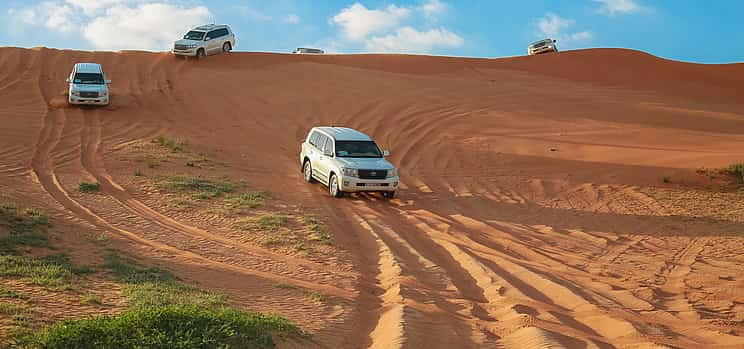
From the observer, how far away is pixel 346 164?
720 inches

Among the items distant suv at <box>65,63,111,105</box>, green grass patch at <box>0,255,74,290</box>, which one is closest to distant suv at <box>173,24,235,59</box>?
distant suv at <box>65,63,111,105</box>

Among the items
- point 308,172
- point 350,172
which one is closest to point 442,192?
point 350,172

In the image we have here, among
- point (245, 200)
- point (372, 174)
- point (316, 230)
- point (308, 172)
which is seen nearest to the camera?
point (316, 230)

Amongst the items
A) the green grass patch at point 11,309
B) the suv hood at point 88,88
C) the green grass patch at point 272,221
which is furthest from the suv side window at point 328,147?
the suv hood at point 88,88

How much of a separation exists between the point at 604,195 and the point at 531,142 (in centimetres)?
655

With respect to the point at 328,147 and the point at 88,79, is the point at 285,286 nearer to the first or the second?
the point at 328,147

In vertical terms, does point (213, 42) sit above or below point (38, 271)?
above

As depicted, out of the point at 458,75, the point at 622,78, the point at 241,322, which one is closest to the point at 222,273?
the point at 241,322

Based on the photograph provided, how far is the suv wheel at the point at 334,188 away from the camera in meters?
18.3

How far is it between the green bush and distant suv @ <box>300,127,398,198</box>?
10.1m

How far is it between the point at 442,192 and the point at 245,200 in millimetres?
5714

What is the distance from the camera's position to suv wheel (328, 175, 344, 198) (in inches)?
722

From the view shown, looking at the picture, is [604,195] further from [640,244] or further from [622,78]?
[622,78]

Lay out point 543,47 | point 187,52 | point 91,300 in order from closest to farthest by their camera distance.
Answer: point 91,300
point 187,52
point 543,47
